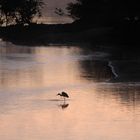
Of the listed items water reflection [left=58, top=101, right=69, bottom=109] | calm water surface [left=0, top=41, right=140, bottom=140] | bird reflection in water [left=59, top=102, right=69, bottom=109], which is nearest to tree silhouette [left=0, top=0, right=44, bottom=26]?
calm water surface [left=0, top=41, right=140, bottom=140]

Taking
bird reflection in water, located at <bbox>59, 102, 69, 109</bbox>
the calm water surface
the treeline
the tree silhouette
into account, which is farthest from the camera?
the tree silhouette

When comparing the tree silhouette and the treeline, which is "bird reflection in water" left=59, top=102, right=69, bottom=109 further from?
the tree silhouette

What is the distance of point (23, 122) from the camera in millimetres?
19188

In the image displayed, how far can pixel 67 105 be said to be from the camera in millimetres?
22562

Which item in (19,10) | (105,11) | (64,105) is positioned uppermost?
(19,10)

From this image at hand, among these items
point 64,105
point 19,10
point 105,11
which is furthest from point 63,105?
point 19,10

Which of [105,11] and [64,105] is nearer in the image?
[64,105]

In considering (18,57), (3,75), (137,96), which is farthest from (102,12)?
(137,96)

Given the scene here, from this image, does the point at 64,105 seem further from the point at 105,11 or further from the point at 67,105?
the point at 105,11

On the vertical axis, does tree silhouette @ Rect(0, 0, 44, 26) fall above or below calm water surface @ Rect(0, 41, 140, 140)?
above

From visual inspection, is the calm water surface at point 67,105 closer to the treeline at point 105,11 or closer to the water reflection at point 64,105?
the water reflection at point 64,105

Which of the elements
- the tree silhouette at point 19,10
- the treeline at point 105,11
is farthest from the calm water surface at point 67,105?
A: the tree silhouette at point 19,10

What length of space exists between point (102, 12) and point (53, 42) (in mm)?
6297

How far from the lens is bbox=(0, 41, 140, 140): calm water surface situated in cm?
1781
